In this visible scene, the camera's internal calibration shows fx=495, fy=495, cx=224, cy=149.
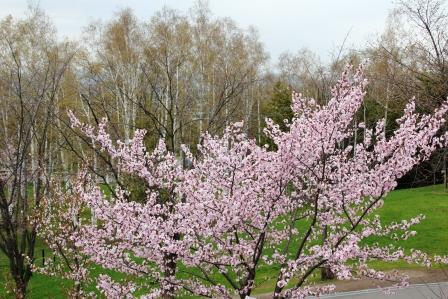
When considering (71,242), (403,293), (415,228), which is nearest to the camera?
(71,242)

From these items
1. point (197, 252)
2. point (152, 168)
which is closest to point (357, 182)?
point (197, 252)

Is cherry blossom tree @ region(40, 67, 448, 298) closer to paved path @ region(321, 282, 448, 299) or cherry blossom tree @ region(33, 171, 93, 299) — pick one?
cherry blossom tree @ region(33, 171, 93, 299)

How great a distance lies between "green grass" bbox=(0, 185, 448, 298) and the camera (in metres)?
14.2

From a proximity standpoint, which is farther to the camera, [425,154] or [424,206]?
[424,206]

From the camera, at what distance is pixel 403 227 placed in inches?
249

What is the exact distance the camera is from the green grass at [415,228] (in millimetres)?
14162

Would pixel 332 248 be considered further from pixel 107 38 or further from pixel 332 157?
pixel 107 38

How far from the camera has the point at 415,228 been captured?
61.8ft

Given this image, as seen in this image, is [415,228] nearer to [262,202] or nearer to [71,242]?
[71,242]

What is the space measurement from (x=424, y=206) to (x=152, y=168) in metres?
19.1

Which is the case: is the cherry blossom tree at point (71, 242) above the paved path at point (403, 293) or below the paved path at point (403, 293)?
above

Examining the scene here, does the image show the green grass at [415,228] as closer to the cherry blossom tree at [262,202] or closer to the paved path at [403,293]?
the paved path at [403,293]

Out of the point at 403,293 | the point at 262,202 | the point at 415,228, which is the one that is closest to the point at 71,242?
the point at 262,202

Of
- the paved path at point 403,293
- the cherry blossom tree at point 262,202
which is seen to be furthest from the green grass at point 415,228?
the cherry blossom tree at point 262,202
